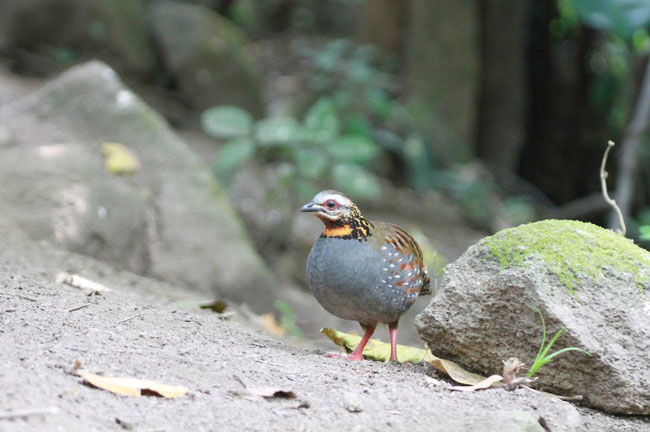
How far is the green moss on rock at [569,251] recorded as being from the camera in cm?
312

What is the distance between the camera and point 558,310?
3.00 m

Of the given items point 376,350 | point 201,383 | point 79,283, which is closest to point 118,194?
point 79,283

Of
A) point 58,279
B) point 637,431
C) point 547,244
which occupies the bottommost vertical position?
point 58,279

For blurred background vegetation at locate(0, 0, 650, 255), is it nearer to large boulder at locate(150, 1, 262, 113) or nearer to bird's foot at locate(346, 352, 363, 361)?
large boulder at locate(150, 1, 262, 113)

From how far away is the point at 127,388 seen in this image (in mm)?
2480

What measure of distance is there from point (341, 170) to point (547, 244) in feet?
14.7

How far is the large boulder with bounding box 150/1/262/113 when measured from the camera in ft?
33.1

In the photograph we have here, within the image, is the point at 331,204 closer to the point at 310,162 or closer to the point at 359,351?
the point at 359,351

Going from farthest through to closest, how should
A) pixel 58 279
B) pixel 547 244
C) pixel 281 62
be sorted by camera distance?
pixel 281 62 → pixel 58 279 → pixel 547 244

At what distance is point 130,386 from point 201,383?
282 mm

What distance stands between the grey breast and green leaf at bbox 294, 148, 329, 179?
3866 millimetres

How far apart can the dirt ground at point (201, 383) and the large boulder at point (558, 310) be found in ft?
0.50

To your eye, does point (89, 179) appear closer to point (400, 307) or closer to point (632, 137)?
point (400, 307)

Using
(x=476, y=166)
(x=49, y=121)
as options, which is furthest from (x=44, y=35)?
(x=476, y=166)
